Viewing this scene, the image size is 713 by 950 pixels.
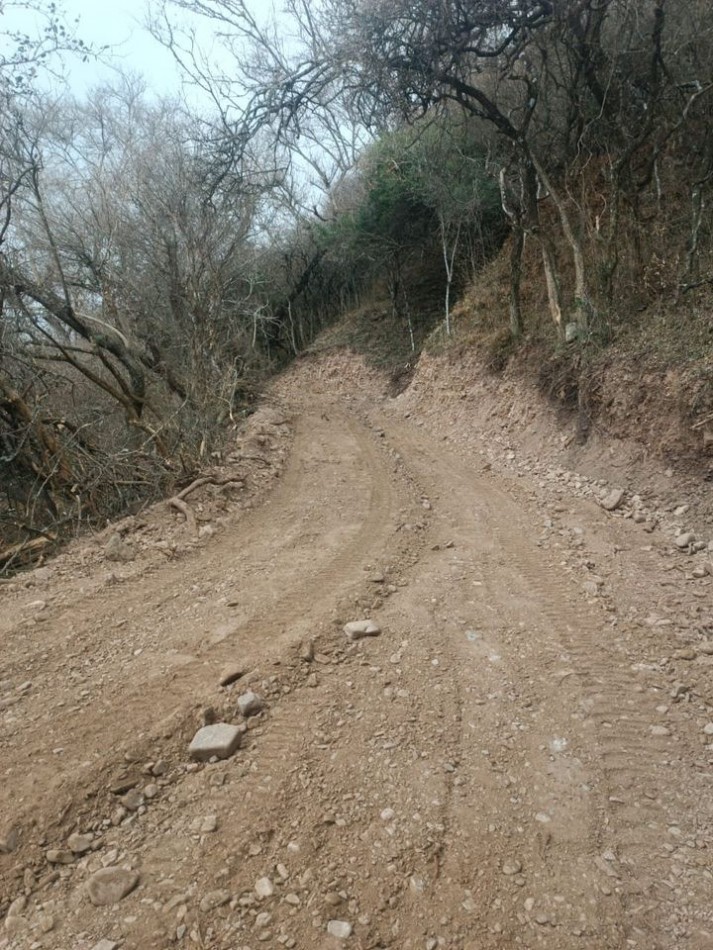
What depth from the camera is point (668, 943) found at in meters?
1.92

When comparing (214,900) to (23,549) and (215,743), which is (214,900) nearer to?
(215,743)

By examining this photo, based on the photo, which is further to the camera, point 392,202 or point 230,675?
point 392,202

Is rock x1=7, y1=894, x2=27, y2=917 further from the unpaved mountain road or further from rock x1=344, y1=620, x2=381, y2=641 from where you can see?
rock x1=344, y1=620, x2=381, y2=641

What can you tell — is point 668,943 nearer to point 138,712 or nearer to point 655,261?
point 138,712

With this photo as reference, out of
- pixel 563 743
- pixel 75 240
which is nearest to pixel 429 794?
pixel 563 743

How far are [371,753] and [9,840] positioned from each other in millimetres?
1573

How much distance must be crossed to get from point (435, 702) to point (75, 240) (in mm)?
10777

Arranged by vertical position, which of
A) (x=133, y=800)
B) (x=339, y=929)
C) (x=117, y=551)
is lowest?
(x=339, y=929)

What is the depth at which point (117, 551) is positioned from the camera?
507 centimetres

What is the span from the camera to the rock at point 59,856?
7.55 ft

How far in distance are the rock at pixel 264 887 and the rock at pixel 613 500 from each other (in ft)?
14.6

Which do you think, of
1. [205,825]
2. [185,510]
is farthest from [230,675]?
[185,510]

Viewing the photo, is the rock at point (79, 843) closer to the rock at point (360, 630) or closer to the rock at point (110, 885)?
the rock at point (110, 885)

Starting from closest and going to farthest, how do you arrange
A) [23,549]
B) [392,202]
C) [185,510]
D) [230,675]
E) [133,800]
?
[133,800], [230,675], [185,510], [23,549], [392,202]
